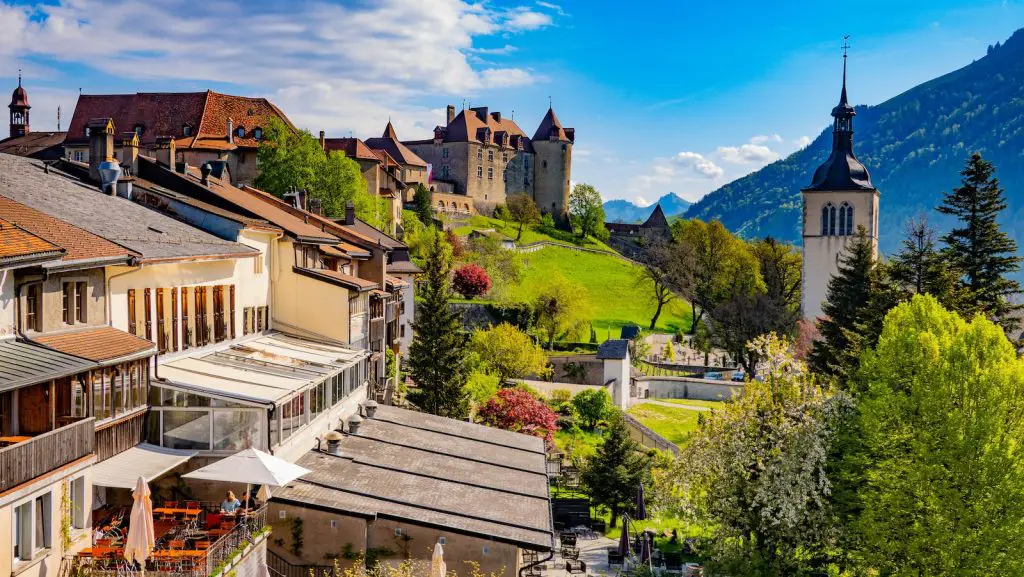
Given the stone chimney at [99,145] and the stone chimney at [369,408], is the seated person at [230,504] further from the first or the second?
the stone chimney at [99,145]

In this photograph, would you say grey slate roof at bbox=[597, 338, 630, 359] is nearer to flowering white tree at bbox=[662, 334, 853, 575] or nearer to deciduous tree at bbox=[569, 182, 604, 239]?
flowering white tree at bbox=[662, 334, 853, 575]

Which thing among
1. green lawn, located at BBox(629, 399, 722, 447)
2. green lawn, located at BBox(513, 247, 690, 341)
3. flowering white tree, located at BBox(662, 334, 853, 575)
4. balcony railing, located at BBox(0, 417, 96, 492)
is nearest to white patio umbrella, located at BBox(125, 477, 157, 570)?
balcony railing, located at BBox(0, 417, 96, 492)

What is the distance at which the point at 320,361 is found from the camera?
27.6 metres

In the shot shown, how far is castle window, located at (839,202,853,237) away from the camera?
85438mm

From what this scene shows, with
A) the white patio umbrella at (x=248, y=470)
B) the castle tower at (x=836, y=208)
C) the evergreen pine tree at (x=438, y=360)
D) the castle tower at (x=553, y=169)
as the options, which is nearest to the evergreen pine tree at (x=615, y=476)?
the evergreen pine tree at (x=438, y=360)

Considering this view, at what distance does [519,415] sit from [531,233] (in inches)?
3495

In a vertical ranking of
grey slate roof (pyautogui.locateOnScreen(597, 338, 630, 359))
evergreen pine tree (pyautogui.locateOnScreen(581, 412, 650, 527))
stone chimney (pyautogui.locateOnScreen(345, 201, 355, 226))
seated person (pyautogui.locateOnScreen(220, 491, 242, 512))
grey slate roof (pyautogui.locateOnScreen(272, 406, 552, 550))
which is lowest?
evergreen pine tree (pyautogui.locateOnScreen(581, 412, 650, 527))

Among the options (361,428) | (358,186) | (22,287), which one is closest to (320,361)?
(361,428)

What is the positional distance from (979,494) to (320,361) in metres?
18.0

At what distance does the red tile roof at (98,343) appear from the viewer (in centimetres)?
1703

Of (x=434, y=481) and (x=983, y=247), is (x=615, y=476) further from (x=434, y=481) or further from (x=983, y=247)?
(x=983, y=247)

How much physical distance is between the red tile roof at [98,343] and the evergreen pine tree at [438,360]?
26.0 meters

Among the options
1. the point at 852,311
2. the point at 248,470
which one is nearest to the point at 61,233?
the point at 248,470

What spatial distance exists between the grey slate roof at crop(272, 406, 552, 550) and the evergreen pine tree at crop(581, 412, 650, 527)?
20.9 ft
